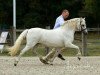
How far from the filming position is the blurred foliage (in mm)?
61128

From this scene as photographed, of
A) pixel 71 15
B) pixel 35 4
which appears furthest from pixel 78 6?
pixel 35 4

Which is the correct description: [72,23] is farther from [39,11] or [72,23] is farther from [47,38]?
[39,11]

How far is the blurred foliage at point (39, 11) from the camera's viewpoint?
201 ft

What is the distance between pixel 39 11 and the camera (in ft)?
208

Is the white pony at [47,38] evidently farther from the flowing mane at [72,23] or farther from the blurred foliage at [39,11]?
the blurred foliage at [39,11]

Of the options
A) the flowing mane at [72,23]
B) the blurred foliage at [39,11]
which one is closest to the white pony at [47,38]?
the flowing mane at [72,23]

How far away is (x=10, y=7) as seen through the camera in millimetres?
62469

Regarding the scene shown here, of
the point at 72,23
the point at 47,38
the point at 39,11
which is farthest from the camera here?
the point at 39,11

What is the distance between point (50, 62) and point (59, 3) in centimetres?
4767

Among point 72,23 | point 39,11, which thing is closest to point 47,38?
point 72,23

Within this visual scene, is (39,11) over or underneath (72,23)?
underneath

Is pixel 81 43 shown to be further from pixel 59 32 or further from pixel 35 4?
pixel 35 4

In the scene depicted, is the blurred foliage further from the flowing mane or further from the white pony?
the white pony

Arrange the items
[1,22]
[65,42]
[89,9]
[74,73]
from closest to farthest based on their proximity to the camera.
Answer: [74,73] < [65,42] < [89,9] < [1,22]
